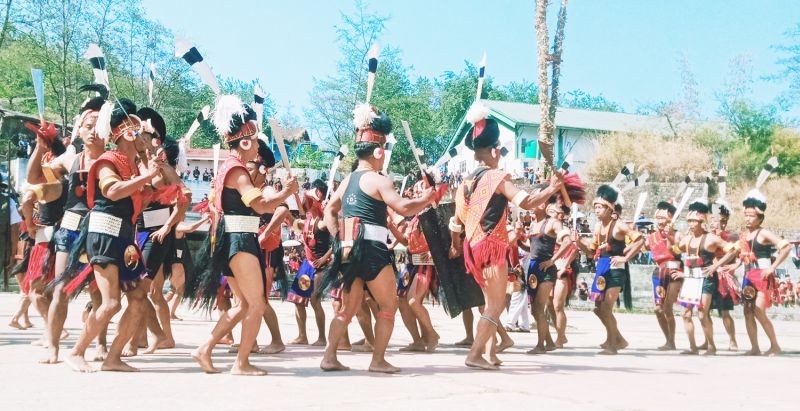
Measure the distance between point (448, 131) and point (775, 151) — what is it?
23.7m

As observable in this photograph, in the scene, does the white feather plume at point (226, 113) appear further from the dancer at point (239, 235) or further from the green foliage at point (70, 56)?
the green foliage at point (70, 56)

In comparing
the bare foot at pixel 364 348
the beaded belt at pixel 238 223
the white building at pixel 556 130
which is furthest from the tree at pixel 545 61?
the white building at pixel 556 130

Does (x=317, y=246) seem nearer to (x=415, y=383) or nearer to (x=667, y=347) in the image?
(x=415, y=383)

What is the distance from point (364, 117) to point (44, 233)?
12.9 ft

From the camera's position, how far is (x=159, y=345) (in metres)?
7.77

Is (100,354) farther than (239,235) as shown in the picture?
Yes

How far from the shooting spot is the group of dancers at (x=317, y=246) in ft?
19.7

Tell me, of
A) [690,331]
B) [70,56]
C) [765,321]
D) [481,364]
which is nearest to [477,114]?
[481,364]

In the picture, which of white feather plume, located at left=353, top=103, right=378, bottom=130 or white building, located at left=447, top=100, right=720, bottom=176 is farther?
white building, located at left=447, top=100, right=720, bottom=176

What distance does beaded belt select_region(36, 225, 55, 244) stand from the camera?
26.8 ft

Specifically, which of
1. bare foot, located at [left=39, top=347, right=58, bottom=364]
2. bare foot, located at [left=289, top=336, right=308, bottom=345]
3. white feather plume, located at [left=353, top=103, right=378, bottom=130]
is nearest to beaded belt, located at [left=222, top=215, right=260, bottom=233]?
white feather plume, located at [left=353, top=103, right=378, bottom=130]

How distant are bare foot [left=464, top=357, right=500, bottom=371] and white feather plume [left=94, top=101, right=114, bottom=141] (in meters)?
3.48

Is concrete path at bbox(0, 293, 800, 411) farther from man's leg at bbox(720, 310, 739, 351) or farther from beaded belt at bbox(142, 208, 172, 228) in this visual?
beaded belt at bbox(142, 208, 172, 228)

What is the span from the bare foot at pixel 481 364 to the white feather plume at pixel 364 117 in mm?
2184
